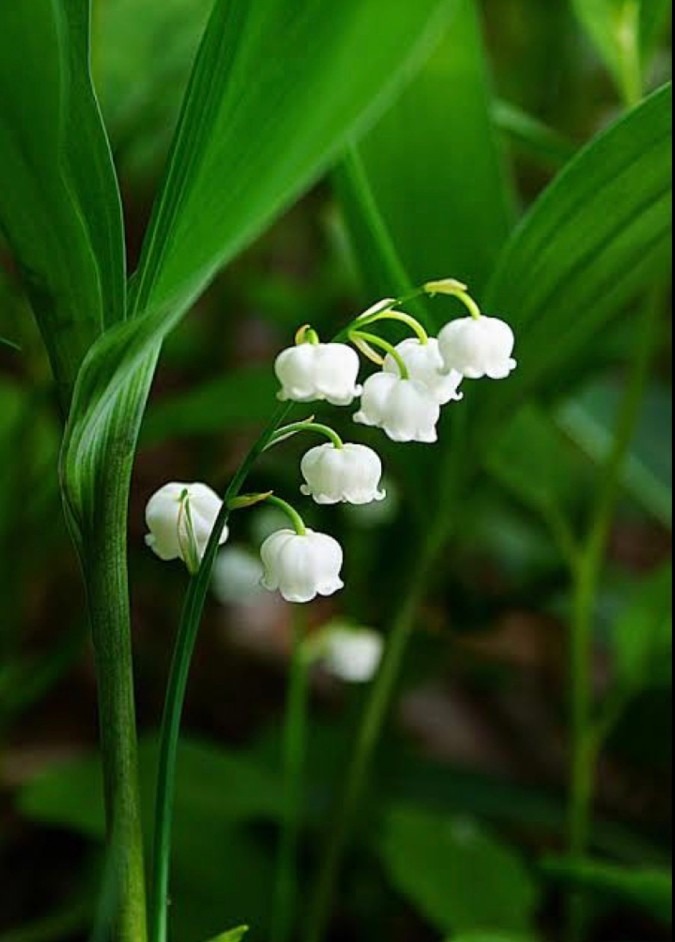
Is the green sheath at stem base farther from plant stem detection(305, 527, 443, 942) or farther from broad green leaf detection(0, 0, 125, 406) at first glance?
plant stem detection(305, 527, 443, 942)


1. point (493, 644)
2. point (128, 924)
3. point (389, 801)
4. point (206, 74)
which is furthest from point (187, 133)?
point (493, 644)

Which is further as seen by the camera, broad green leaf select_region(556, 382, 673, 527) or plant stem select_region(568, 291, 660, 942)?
broad green leaf select_region(556, 382, 673, 527)

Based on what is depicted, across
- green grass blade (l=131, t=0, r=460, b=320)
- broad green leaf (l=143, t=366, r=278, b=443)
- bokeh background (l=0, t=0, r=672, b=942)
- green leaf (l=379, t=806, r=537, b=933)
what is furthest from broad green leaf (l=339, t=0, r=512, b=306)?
green leaf (l=379, t=806, r=537, b=933)

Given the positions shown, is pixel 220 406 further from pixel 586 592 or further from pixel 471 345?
pixel 471 345

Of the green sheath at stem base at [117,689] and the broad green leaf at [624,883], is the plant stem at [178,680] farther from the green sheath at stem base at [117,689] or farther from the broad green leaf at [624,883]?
the broad green leaf at [624,883]

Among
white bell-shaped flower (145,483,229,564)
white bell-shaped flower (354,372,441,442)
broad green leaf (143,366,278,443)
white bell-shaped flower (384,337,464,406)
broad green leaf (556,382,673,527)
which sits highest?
broad green leaf (556,382,673,527)

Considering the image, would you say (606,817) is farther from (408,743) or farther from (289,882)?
(289,882)

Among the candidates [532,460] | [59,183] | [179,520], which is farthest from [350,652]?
[59,183]
